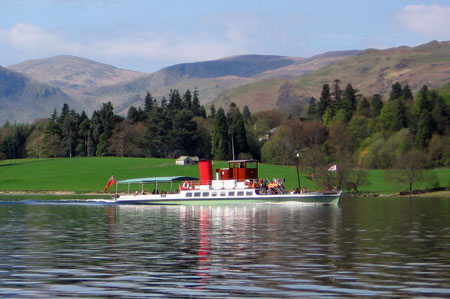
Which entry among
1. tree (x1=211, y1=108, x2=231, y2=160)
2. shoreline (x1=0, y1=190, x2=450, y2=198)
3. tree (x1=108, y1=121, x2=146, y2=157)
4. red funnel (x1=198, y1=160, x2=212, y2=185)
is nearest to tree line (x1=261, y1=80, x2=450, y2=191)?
shoreline (x1=0, y1=190, x2=450, y2=198)

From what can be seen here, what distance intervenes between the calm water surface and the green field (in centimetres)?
8002

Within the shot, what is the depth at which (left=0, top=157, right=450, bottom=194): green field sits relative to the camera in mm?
129750

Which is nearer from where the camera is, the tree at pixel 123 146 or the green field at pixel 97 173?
the green field at pixel 97 173

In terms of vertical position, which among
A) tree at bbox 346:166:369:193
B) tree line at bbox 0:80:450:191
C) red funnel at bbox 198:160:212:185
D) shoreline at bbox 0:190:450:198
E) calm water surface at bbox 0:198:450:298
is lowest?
calm water surface at bbox 0:198:450:298

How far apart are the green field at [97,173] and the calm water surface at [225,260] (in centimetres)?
8002

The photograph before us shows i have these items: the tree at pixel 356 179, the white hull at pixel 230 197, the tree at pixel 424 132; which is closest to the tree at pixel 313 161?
the tree at pixel 356 179

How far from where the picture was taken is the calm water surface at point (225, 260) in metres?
21.4

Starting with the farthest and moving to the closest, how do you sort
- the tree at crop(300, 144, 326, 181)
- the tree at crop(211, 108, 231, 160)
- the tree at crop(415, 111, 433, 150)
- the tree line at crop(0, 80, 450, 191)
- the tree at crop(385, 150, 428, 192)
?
the tree at crop(211, 108, 231, 160), the tree at crop(415, 111, 433, 150), the tree line at crop(0, 80, 450, 191), the tree at crop(300, 144, 326, 181), the tree at crop(385, 150, 428, 192)

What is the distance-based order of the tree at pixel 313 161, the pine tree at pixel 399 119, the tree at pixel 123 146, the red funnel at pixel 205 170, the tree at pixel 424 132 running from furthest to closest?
the tree at pixel 123 146 < the pine tree at pixel 399 119 < the tree at pixel 424 132 < the tree at pixel 313 161 < the red funnel at pixel 205 170

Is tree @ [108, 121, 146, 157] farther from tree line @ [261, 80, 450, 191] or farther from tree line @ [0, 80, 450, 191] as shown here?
tree line @ [261, 80, 450, 191]

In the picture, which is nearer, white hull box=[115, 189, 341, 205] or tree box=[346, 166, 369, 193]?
white hull box=[115, 189, 341, 205]

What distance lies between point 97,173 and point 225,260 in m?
128

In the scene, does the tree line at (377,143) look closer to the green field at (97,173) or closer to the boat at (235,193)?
the green field at (97,173)

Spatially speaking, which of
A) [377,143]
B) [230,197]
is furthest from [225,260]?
[377,143]
